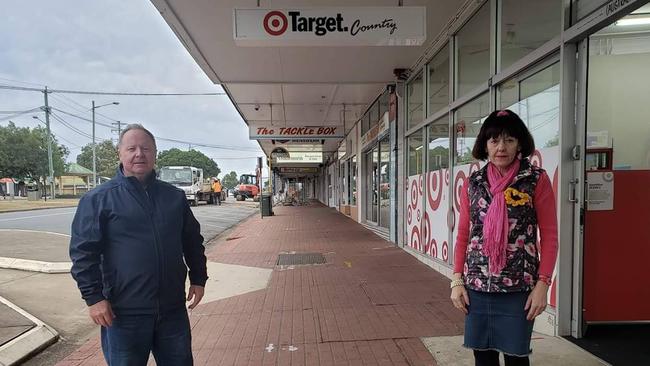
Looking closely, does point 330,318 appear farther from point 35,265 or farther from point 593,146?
point 35,265

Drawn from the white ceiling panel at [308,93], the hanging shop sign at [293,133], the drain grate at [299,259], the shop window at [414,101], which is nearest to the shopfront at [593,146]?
the shop window at [414,101]

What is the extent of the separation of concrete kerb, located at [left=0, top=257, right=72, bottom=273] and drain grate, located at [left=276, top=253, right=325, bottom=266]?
364 cm

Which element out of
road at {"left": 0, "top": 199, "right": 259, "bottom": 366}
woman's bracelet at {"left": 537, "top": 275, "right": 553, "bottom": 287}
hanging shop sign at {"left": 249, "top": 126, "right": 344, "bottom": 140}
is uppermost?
hanging shop sign at {"left": 249, "top": 126, "right": 344, "bottom": 140}

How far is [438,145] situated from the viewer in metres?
7.05

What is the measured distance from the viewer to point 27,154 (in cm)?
5034

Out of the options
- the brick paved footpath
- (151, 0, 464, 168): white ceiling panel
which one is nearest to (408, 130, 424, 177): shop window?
(151, 0, 464, 168): white ceiling panel

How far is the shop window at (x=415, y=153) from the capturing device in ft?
26.3

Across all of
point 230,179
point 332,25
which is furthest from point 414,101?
point 230,179

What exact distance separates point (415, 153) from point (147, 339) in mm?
6884

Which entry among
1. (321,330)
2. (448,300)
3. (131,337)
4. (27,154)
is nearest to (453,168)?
(448,300)

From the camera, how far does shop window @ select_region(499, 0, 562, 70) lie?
402cm

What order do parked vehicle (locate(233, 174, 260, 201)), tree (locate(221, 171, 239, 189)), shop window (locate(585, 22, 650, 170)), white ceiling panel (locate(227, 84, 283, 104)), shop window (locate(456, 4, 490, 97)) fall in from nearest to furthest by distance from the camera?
1. shop window (locate(585, 22, 650, 170))
2. shop window (locate(456, 4, 490, 97))
3. white ceiling panel (locate(227, 84, 283, 104))
4. parked vehicle (locate(233, 174, 260, 201))
5. tree (locate(221, 171, 239, 189))

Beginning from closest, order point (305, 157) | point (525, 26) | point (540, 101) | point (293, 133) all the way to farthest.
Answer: point (540, 101) < point (525, 26) < point (293, 133) < point (305, 157)

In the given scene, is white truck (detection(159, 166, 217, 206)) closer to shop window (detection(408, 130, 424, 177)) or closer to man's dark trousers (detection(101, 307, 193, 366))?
shop window (detection(408, 130, 424, 177))
